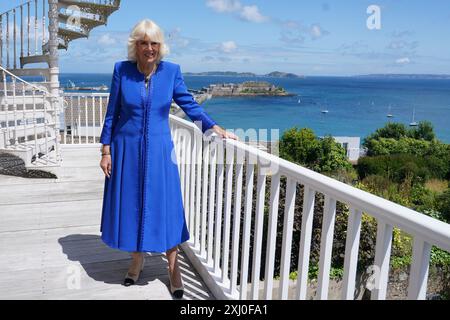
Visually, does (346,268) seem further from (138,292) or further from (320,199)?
(320,199)

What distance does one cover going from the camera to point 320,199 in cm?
405

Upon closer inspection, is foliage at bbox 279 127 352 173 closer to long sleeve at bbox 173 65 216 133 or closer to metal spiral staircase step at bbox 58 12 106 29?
metal spiral staircase step at bbox 58 12 106 29

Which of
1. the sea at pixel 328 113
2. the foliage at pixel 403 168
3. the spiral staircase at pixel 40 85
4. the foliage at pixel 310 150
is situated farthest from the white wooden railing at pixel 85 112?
the sea at pixel 328 113

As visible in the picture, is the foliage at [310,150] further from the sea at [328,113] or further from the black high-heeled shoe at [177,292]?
the sea at [328,113]

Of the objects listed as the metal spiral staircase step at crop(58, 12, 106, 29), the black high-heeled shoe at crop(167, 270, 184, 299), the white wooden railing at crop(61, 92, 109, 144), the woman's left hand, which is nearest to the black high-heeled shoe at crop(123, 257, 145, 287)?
the black high-heeled shoe at crop(167, 270, 184, 299)

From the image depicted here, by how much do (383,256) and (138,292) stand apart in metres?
1.43

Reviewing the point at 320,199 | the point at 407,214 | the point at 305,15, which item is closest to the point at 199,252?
the point at 407,214

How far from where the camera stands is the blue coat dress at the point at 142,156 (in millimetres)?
1930

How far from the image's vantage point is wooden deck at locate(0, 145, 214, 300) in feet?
7.02

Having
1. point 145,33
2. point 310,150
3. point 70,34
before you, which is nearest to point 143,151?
point 145,33

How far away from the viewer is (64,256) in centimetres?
255

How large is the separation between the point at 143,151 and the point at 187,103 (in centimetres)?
31

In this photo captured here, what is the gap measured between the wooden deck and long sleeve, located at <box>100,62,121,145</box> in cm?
77
